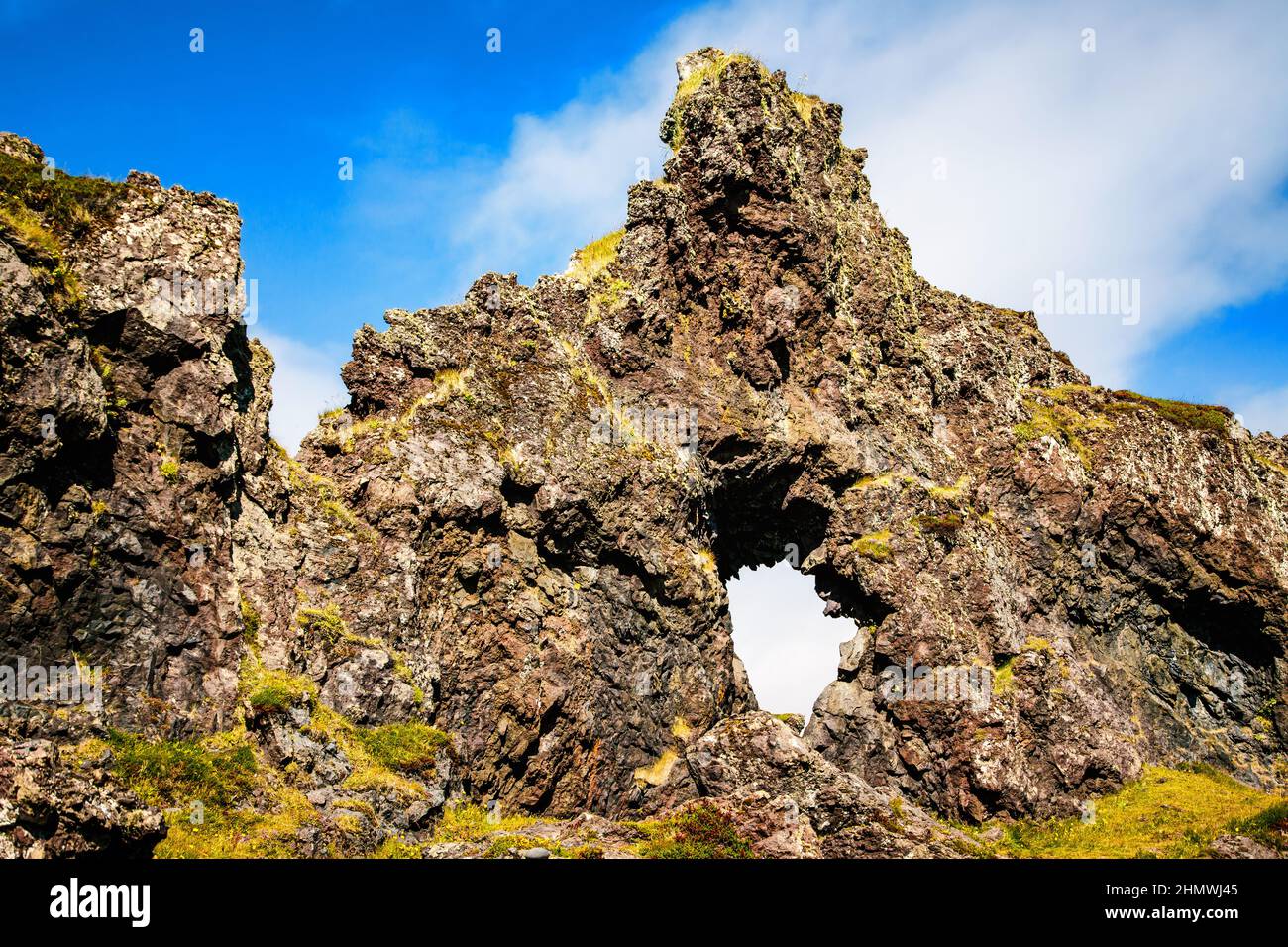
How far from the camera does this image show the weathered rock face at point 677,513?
21281 millimetres

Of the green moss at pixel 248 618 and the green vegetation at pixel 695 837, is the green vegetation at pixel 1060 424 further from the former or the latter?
the green moss at pixel 248 618

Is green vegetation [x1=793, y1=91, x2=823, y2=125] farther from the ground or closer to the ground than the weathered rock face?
farther from the ground

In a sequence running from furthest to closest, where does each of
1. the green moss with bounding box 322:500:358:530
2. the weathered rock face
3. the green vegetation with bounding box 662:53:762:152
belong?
1. the green vegetation with bounding box 662:53:762:152
2. the green moss with bounding box 322:500:358:530
3. the weathered rock face

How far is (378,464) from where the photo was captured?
29.1 m

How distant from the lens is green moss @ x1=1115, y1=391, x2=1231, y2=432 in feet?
143

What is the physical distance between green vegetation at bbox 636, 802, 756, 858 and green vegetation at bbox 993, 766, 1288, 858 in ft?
39.4

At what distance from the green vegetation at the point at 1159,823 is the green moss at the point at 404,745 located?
64.4 feet

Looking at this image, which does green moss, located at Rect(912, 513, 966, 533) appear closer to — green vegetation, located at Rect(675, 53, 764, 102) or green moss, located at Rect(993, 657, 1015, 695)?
green moss, located at Rect(993, 657, 1015, 695)

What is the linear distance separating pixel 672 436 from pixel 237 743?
21264 mm

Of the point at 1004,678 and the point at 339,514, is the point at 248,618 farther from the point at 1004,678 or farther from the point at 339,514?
the point at 1004,678

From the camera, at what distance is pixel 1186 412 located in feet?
147

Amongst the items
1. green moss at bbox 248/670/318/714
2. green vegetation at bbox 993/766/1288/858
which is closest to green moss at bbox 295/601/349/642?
green moss at bbox 248/670/318/714

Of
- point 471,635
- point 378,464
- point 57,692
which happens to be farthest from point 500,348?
point 57,692

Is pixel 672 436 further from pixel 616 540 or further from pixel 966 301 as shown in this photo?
pixel 966 301
